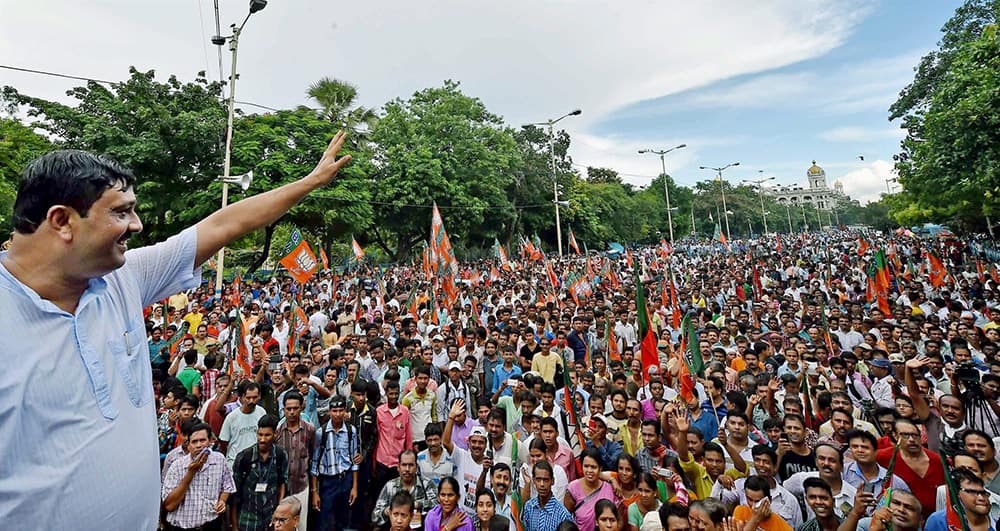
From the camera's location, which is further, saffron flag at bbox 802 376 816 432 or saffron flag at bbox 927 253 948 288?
saffron flag at bbox 927 253 948 288

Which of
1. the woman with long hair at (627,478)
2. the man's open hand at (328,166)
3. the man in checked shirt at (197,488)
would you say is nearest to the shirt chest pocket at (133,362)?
the man's open hand at (328,166)

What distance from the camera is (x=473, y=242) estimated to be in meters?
35.1

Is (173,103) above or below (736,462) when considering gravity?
above

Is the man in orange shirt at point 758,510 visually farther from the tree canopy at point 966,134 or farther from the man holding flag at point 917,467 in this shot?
the tree canopy at point 966,134

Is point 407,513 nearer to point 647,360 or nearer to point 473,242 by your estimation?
point 647,360

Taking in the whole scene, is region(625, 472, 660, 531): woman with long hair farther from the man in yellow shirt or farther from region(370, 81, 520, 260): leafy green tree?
region(370, 81, 520, 260): leafy green tree

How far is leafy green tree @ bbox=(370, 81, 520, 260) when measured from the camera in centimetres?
2717

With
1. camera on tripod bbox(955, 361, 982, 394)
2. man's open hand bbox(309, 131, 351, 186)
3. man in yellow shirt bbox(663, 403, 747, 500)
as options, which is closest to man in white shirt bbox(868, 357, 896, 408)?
camera on tripod bbox(955, 361, 982, 394)

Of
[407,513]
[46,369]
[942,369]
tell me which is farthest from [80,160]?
[942,369]

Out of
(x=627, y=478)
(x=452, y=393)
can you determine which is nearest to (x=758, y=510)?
(x=627, y=478)

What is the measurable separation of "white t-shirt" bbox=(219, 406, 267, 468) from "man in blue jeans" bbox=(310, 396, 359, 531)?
0.61 metres

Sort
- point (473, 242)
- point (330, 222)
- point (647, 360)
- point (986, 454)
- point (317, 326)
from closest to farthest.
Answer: point (986, 454) < point (647, 360) < point (317, 326) < point (330, 222) < point (473, 242)

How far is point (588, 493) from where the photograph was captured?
4238 mm

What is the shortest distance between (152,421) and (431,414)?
188 inches
